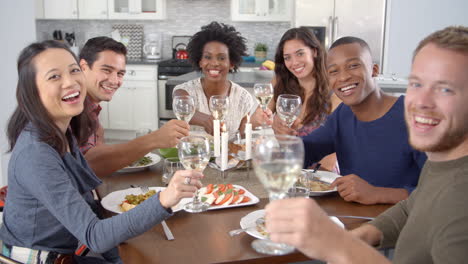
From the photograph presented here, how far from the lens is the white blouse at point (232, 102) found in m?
3.34

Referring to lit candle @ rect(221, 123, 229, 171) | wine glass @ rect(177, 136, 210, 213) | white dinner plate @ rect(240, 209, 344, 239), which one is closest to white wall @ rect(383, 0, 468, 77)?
lit candle @ rect(221, 123, 229, 171)

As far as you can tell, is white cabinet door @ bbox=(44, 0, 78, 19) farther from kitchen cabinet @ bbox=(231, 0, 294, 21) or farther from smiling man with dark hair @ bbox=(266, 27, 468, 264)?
smiling man with dark hair @ bbox=(266, 27, 468, 264)

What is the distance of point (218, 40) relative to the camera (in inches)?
130

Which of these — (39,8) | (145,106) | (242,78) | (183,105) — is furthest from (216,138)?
(39,8)

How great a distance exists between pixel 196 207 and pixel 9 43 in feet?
8.10

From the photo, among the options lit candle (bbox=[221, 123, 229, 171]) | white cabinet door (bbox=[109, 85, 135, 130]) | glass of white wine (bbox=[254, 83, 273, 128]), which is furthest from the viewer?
white cabinet door (bbox=[109, 85, 135, 130])

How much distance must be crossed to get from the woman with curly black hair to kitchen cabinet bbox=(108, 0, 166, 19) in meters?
2.86

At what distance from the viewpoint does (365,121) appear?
2.03m

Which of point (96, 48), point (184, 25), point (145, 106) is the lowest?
point (145, 106)

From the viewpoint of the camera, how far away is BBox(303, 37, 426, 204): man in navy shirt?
1.95 meters

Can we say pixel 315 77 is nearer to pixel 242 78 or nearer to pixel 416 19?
pixel 242 78

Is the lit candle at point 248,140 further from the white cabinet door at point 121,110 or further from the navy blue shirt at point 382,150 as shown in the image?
the white cabinet door at point 121,110

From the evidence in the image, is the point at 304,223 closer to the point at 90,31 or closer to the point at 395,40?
the point at 395,40

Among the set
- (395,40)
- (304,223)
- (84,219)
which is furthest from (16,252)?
(395,40)
